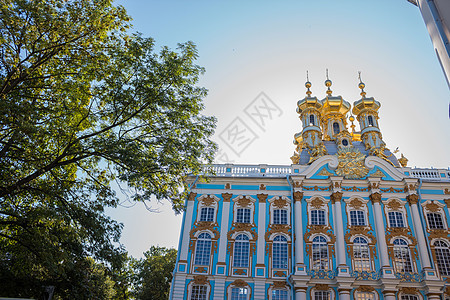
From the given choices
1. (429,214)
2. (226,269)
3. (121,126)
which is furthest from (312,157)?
(121,126)

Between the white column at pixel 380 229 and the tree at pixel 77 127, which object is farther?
the white column at pixel 380 229

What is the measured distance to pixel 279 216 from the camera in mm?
21578

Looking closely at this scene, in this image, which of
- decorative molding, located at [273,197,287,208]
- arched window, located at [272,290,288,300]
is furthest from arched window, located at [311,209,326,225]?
arched window, located at [272,290,288,300]

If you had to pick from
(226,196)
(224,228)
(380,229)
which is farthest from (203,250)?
(380,229)

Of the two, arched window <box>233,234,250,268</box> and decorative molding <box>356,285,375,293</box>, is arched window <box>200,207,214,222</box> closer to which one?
arched window <box>233,234,250,268</box>

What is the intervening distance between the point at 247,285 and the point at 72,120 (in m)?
13.9

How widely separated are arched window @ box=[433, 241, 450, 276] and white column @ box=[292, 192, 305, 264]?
24.9 feet

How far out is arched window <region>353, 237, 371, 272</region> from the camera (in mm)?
19609

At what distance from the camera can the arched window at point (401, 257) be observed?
63.9 feet

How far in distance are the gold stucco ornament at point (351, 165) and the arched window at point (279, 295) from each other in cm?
815

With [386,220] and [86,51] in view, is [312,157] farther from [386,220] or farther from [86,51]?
[86,51]

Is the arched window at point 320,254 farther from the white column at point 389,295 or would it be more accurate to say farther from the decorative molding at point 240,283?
the decorative molding at point 240,283

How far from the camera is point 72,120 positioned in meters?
10.0

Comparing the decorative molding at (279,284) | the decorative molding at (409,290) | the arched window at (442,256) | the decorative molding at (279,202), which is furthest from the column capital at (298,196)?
the arched window at (442,256)
